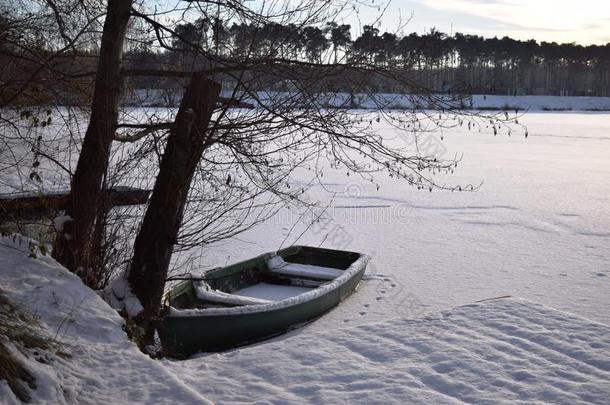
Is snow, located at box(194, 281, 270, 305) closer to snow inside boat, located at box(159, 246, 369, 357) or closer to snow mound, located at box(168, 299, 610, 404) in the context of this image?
snow inside boat, located at box(159, 246, 369, 357)

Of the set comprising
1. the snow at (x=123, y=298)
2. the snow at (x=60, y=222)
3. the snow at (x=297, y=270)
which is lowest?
the snow at (x=297, y=270)

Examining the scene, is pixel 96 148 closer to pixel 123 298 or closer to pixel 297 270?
pixel 123 298

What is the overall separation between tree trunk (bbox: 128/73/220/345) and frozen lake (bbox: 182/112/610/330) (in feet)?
5.73

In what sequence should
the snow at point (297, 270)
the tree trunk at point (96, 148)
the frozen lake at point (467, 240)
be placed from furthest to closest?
the snow at point (297, 270) → the frozen lake at point (467, 240) → the tree trunk at point (96, 148)

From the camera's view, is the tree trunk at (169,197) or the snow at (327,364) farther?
the tree trunk at (169,197)

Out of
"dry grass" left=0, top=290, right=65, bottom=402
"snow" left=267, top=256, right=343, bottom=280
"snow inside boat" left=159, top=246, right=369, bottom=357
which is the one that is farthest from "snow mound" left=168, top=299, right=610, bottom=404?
"snow" left=267, top=256, right=343, bottom=280

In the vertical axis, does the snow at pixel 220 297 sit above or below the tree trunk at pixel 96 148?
below

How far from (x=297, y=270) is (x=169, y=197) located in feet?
8.95

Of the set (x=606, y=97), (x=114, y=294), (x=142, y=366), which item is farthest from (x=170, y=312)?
(x=606, y=97)

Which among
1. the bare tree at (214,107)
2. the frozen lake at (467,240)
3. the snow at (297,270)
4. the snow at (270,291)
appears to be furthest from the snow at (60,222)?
the snow at (297,270)

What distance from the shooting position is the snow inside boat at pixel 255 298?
5402 mm

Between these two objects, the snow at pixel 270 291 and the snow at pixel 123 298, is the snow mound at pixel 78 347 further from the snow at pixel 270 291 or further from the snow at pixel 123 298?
the snow at pixel 270 291

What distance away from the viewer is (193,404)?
3516mm

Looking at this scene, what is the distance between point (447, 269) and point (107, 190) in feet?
14.6
